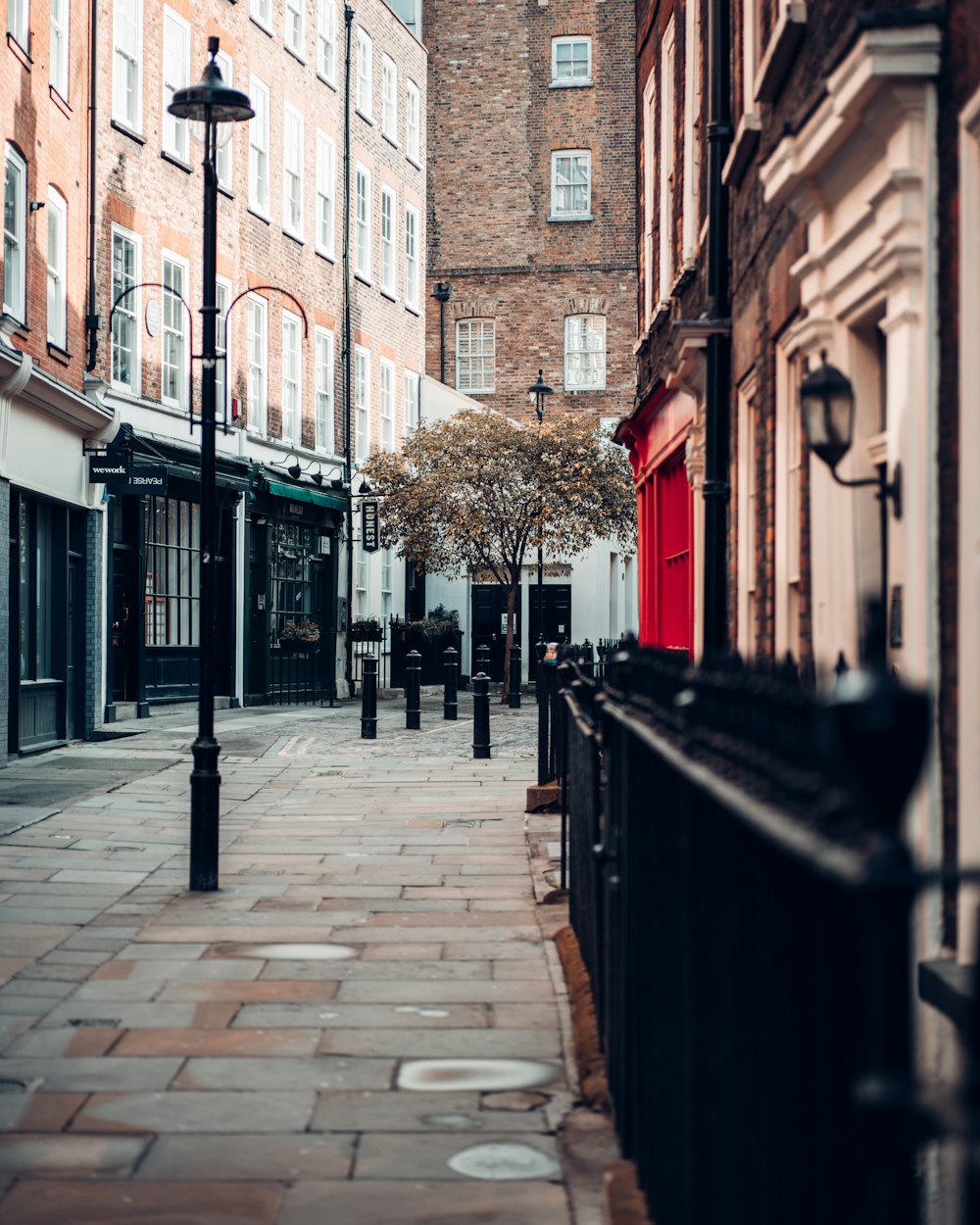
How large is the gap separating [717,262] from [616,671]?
22.9 ft

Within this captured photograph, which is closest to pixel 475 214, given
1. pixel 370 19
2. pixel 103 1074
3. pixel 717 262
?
pixel 370 19

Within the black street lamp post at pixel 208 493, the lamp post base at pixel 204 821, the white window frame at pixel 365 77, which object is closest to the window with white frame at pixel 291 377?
the white window frame at pixel 365 77

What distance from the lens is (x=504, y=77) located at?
40.8 meters

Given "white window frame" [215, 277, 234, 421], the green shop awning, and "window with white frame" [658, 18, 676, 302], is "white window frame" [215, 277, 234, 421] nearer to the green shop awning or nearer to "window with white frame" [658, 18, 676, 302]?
the green shop awning

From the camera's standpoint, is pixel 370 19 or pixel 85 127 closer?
pixel 85 127

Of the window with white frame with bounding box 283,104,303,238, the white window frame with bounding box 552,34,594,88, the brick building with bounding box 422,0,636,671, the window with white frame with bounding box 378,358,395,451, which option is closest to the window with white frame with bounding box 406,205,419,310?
the window with white frame with bounding box 378,358,395,451

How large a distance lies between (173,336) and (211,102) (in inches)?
576

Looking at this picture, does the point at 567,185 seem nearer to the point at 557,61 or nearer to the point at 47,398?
the point at 557,61

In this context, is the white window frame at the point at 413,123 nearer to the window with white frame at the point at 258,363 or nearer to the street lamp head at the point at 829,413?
the window with white frame at the point at 258,363

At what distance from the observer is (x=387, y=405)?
33.5 m

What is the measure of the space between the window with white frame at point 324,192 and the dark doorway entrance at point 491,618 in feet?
31.5

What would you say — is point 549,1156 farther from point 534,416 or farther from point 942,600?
point 534,416

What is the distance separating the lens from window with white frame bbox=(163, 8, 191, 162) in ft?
75.8

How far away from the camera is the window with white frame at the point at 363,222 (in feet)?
104
